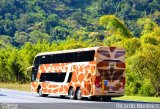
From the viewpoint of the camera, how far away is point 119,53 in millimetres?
31594

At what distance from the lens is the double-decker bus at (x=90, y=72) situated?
30.9 meters

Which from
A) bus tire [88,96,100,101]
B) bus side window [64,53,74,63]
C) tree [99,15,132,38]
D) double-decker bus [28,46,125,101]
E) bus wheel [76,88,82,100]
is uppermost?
tree [99,15,132,38]

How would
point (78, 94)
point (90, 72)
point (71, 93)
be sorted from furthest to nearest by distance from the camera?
point (71, 93)
point (78, 94)
point (90, 72)

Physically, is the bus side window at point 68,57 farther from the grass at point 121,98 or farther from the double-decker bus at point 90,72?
the grass at point 121,98

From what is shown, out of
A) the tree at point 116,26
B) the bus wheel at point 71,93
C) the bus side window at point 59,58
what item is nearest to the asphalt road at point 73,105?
the bus wheel at point 71,93

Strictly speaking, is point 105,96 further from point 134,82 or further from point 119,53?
point 134,82

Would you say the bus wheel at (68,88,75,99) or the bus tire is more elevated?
the bus wheel at (68,88,75,99)

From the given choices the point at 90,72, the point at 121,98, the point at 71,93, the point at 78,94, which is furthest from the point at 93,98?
the point at 121,98

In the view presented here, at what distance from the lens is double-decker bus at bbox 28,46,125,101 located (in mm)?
30859

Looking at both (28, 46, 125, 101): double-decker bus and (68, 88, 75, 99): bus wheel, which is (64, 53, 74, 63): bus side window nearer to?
(28, 46, 125, 101): double-decker bus

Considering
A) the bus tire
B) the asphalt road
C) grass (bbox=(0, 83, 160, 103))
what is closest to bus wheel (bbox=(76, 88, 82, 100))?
the bus tire

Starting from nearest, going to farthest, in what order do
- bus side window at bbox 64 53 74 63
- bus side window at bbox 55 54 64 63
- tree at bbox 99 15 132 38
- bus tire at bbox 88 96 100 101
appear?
bus tire at bbox 88 96 100 101 → bus side window at bbox 64 53 74 63 → bus side window at bbox 55 54 64 63 → tree at bbox 99 15 132 38

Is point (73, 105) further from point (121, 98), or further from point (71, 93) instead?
point (121, 98)

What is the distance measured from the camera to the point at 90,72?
31344 millimetres
